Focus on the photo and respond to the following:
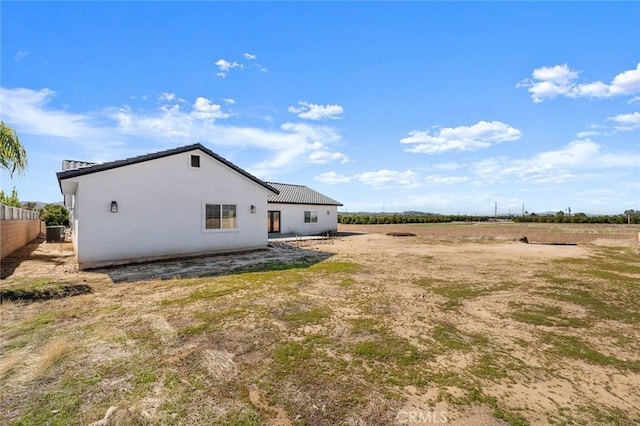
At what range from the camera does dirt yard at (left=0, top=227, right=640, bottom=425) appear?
2.92m

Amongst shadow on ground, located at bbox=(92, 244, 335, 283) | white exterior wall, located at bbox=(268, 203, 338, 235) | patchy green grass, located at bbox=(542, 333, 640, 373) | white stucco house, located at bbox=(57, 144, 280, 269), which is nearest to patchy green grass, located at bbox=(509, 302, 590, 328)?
patchy green grass, located at bbox=(542, 333, 640, 373)

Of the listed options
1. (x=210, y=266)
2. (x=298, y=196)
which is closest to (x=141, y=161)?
(x=210, y=266)

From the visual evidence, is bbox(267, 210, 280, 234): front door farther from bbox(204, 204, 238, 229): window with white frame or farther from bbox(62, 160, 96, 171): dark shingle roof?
bbox(62, 160, 96, 171): dark shingle roof

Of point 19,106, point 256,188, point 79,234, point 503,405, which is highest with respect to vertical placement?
point 19,106

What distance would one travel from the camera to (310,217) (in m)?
25.2

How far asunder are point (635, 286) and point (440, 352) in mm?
7813

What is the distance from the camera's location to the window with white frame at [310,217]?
24.8 meters

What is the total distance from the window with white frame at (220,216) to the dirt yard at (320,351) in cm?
441

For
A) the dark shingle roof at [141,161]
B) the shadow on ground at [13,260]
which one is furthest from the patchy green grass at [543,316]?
the shadow on ground at [13,260]

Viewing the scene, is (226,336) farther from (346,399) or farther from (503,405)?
(503,405)

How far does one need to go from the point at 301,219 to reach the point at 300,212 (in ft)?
1.95

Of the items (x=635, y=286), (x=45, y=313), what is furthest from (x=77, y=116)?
(x=635, y=286)

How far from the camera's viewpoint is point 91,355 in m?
3.95

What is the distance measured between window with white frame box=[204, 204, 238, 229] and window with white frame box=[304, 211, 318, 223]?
1164 centimetres
